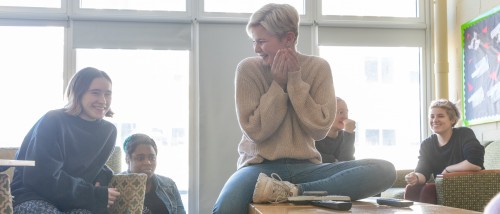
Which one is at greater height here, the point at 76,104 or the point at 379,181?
the point at 76,104

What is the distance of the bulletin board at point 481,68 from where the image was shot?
13.2ft

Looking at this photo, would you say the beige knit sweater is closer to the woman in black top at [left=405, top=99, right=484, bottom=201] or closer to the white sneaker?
the white sneaker

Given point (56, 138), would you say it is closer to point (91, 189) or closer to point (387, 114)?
point (91, 189)

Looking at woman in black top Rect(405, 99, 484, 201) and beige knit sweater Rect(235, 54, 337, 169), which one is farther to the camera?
woman in black top Rect(405, 99, 484, 201)

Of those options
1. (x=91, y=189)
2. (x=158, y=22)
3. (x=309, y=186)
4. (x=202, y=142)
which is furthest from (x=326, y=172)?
(x=158, y=22)

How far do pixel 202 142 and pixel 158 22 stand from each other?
1017 mm

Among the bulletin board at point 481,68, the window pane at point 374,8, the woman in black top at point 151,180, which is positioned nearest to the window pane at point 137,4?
the window pane at point 374,8

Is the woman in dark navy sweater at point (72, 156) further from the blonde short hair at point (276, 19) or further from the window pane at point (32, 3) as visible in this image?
the window pane at point (32, 3)

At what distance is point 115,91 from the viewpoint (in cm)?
476

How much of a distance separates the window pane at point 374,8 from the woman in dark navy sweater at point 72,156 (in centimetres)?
287

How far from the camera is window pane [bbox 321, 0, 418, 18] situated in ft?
16.5

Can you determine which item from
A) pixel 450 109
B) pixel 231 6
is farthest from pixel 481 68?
pixel 231 6

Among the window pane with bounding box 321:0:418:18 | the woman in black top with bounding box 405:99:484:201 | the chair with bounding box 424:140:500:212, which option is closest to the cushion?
the chair with bounding box 424:140:500:212

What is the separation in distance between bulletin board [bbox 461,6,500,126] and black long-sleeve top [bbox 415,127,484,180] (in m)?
0.80
